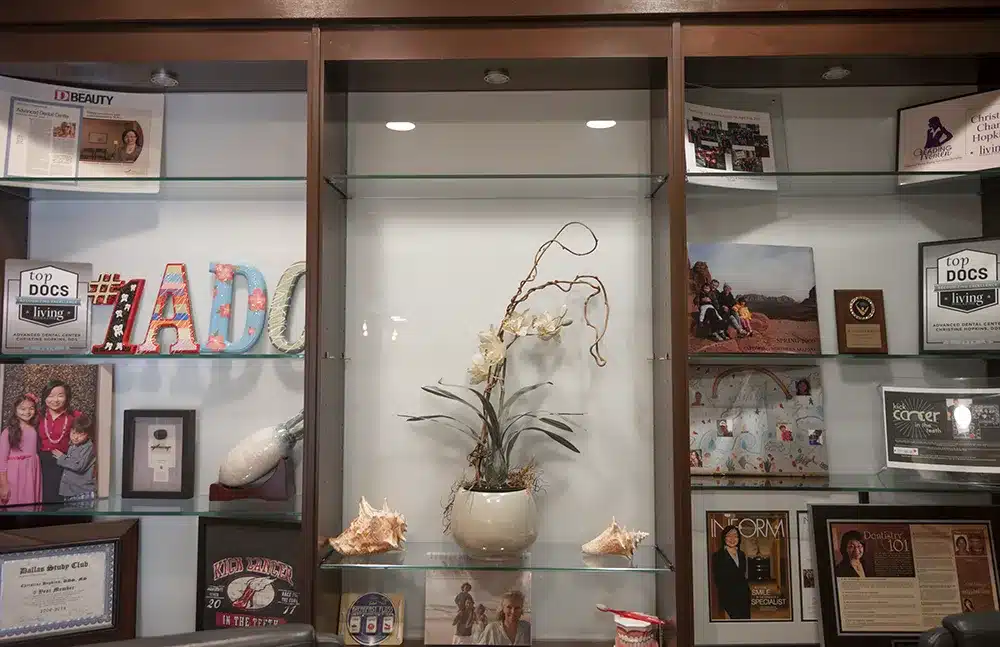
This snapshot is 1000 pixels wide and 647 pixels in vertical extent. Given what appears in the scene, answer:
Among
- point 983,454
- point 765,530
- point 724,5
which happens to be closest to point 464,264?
point 724,5

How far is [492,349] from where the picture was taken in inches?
74.3

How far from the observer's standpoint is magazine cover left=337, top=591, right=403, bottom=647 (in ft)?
6.21

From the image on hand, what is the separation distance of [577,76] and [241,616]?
1670mm

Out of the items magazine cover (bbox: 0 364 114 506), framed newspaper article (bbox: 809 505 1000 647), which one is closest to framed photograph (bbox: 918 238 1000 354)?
framed newspaper article (bbox: 809 505 1000 647)

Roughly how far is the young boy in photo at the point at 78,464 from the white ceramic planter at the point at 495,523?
39.3 inches

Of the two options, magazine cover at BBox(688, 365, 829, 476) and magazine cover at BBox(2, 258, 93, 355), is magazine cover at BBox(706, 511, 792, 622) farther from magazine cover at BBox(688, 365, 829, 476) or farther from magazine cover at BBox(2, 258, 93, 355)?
magazine cover at BBox(2, 258, 93, 355)

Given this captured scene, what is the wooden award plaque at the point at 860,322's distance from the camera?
2.00 m

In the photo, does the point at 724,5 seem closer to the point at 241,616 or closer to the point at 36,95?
the point at 36,95

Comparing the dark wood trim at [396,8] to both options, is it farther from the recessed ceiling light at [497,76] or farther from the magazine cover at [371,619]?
the magazine cover at [371,619]

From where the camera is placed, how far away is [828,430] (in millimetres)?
2012

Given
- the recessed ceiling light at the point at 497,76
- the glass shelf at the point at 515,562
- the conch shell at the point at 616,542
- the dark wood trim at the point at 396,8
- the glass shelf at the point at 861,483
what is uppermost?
the dark wood trim at the point at 396,8

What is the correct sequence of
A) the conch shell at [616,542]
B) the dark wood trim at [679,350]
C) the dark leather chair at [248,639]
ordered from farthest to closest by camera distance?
1. the conch shell at [616,542]
2. the dark wood trim at [679,350]
3. the dark leather chair at [248,639]

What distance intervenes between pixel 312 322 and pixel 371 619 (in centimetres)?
80

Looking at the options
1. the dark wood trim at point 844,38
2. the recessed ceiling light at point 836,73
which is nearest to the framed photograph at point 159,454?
the dark wood trim at point 844,38
